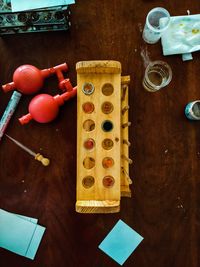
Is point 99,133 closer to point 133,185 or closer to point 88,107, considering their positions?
point 88,107

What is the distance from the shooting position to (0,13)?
0.83 meters

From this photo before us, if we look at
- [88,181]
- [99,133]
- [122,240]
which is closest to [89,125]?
[99,133]

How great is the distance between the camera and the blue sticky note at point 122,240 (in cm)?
87

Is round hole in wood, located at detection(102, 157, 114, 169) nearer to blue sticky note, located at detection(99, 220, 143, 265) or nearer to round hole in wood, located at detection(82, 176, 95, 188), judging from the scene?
round hole in wood, located at detection(82, 176, 95, 188)

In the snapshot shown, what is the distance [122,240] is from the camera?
875 mm

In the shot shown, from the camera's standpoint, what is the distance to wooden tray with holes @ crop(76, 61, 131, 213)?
2.41 ft

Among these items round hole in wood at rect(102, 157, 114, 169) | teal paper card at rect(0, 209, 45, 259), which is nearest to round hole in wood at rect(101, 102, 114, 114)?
round hole in wood at rect(102, 157, 114, 169)

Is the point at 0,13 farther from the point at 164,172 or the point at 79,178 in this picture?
the point at 164,172

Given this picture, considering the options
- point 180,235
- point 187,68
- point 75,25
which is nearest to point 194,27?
point 187,68

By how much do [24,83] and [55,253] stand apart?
18.9 inches

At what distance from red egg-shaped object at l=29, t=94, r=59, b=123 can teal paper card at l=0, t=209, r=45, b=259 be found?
11.4 inches

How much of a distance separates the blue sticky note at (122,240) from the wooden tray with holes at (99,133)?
0.17m

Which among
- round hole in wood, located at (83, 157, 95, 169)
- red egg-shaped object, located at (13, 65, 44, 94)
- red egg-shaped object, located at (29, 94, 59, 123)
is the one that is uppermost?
red egg-shaped object, located at (13, 65, 44, 94)

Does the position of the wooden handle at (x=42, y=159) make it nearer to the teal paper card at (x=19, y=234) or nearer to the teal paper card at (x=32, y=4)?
the teal paper card at (x=19, y=234)
